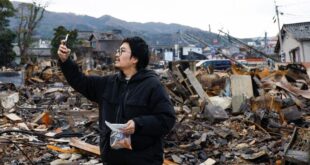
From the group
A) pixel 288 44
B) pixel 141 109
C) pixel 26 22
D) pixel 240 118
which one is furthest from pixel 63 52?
pixel 26 22

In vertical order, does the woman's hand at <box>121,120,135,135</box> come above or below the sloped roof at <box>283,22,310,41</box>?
below

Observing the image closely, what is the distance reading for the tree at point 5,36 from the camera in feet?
111

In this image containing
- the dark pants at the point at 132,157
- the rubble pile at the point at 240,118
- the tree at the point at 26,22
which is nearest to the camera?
the dark pants at the point at 132,157

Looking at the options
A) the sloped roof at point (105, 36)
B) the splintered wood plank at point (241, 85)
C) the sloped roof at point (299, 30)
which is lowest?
the splintered wood plank at point (241, 85)

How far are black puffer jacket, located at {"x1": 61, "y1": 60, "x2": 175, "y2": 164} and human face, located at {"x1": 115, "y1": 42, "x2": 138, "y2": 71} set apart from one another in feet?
0.20

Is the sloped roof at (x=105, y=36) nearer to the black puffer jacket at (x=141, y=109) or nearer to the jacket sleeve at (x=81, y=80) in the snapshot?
the jacket sleeve at (x=81, y=80)

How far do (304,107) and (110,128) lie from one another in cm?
938

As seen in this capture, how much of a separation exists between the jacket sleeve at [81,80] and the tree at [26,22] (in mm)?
39036

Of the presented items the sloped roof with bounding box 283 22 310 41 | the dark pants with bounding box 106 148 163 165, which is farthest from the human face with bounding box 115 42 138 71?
the sloped roof with bounding box 283 22 310 41

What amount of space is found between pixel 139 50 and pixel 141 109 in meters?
0.38

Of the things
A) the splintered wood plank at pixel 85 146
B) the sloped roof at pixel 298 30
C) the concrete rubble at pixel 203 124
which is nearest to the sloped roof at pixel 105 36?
the sloped roof at pixel 298 30

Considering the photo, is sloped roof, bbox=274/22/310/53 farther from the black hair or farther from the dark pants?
the dark pants

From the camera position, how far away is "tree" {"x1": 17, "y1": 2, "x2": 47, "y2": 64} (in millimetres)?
40531

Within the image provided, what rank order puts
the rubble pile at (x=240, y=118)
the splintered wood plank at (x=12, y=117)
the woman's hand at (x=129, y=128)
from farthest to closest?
the splintered wood plank at (x=12, y=117), the rubble pile at (x=240, y=118), the woman's hand at (x=129, y=128)
